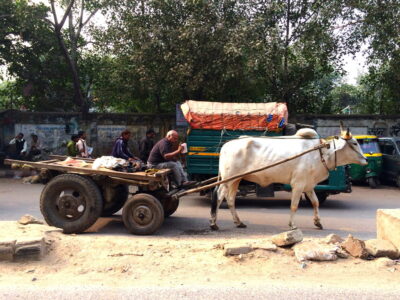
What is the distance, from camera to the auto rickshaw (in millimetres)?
14047

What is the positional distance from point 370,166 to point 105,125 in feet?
34.3

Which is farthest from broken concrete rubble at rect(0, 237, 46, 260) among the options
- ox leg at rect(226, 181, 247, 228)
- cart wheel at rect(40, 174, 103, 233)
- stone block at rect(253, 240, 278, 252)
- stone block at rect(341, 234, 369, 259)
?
stone block at rect(341, 234, 369, 259)

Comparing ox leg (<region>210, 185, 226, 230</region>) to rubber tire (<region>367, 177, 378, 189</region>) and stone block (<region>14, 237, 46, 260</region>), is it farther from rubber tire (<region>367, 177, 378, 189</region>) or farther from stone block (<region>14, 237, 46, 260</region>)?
rubber tire (<region>367, 177, 378, 189</region>)

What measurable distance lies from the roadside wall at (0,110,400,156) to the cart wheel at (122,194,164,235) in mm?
10665

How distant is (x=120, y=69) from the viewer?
16422 millimetres

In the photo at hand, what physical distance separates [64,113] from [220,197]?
11770 mm

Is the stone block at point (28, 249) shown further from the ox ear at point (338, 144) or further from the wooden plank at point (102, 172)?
the ox ear at point (338, 144)

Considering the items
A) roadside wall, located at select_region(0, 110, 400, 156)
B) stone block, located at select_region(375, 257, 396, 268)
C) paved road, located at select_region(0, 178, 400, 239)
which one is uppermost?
roadside wall, located at select_region(0, 110, 400, 156)

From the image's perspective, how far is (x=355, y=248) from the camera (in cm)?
539

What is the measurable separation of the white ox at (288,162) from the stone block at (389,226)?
5.84ft

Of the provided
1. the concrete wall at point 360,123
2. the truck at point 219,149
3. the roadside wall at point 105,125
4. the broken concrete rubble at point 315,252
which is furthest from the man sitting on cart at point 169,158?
the concrete wall at point 360,123

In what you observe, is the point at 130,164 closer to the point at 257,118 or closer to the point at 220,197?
the point at 220,197

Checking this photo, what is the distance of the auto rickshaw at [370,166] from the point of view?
46.1 ft

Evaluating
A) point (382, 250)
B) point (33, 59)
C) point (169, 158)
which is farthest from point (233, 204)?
point (33, 59)
